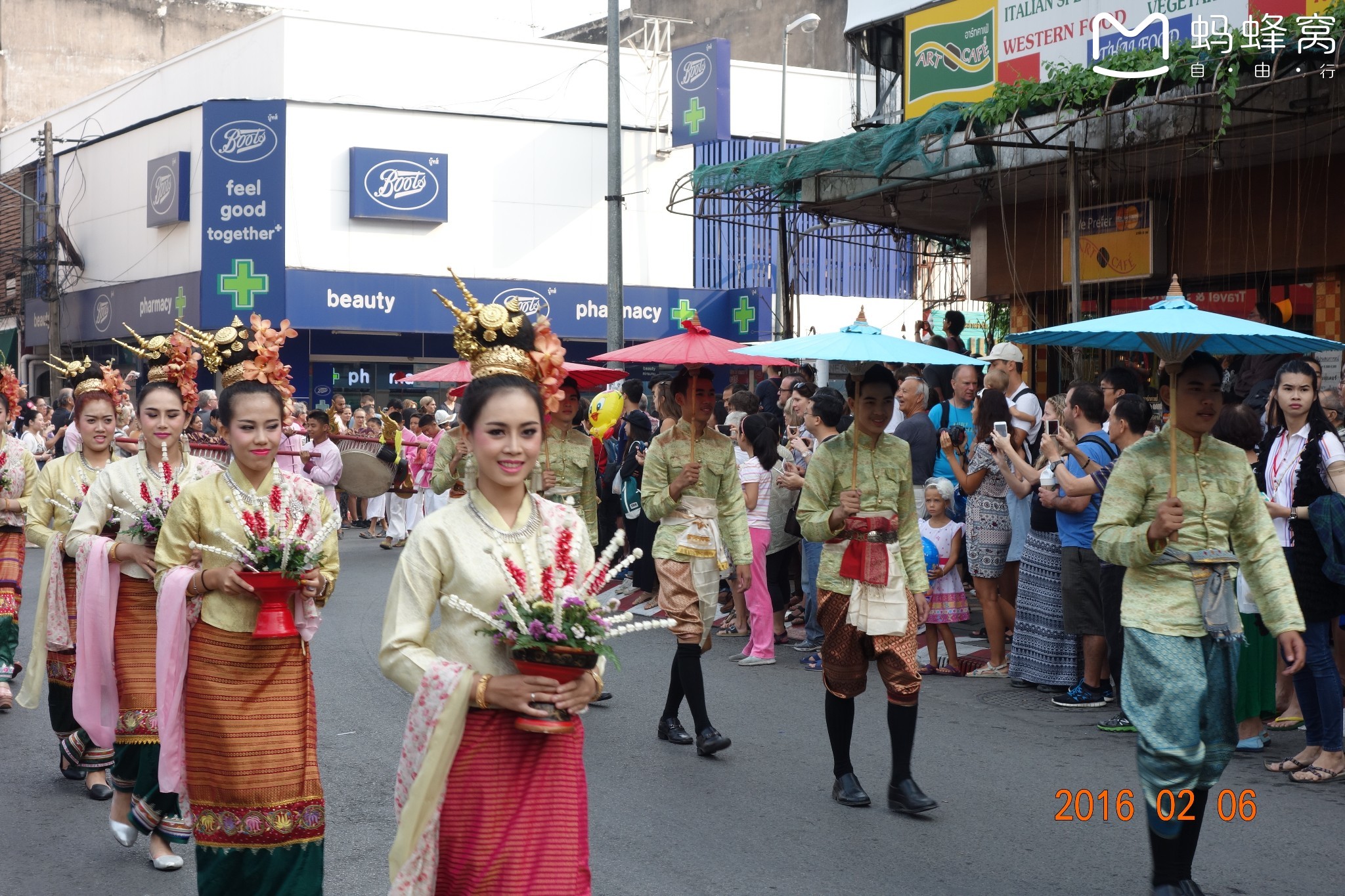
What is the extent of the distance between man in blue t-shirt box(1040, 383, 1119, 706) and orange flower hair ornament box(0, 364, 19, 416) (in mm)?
6603

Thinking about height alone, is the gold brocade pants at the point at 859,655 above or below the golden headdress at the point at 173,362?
below

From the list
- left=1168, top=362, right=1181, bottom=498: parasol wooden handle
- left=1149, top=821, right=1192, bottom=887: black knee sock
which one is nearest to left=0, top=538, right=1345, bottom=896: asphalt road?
left=1149, top=821, right=1192, bottom=887: black knee sock

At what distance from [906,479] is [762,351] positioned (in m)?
1.09

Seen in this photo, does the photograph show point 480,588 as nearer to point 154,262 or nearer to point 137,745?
point 137,745

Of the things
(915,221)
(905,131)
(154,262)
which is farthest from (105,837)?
(154,262)

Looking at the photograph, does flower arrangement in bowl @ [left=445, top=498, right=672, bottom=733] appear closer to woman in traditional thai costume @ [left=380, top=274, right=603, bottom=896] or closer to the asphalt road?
woman in traditional thai costume @ [left=380, top=274, right=603, bottom=896]

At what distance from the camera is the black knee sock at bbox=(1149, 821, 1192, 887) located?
4.82m

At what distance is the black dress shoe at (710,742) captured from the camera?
285 inches

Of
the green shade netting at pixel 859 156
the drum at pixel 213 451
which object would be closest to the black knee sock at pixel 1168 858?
the drum at pixel 213 451

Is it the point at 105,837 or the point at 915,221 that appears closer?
the point at 105,837

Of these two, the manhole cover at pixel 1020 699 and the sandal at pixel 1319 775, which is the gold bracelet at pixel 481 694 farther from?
the manhole cover at pixel 1020 699

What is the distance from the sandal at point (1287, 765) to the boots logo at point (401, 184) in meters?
24.4

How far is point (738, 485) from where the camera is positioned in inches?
304
